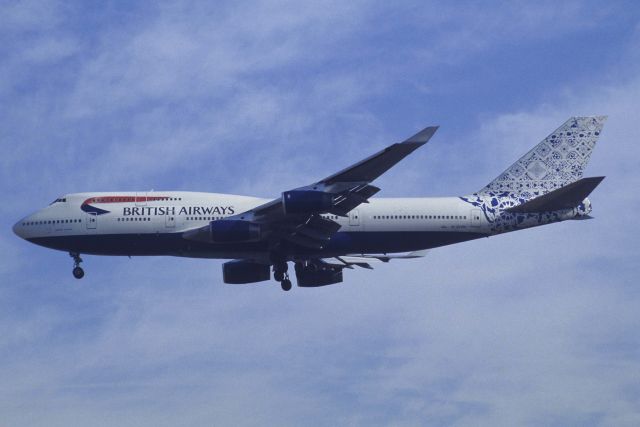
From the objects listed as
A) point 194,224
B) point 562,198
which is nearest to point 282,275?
point 194,224

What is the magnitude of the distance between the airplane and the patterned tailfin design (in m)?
0.06

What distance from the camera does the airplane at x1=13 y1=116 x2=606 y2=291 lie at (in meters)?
50.8

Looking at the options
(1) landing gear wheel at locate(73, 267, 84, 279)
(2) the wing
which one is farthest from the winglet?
(1) landing gear wheel at locate(73, 267, 84, 279)

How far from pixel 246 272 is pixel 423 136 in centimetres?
1628

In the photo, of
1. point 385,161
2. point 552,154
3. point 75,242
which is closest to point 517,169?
point 552,154

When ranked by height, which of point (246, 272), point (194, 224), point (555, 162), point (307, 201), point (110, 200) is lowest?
point (246, 272)

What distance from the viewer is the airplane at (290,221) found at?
50.8 m

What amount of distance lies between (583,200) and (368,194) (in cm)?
1063

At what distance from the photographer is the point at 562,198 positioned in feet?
167

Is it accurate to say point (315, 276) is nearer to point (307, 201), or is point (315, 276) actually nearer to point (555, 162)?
point (307, 201)

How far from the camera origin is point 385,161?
1806 inches

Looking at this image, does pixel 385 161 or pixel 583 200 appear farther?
pixel 583 200

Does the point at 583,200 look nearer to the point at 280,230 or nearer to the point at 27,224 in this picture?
the point at 280,230

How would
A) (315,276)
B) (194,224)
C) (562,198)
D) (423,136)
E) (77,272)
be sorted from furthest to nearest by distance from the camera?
(315,276) < (77,272) < (194,224) < (562,198) < (423,136)
